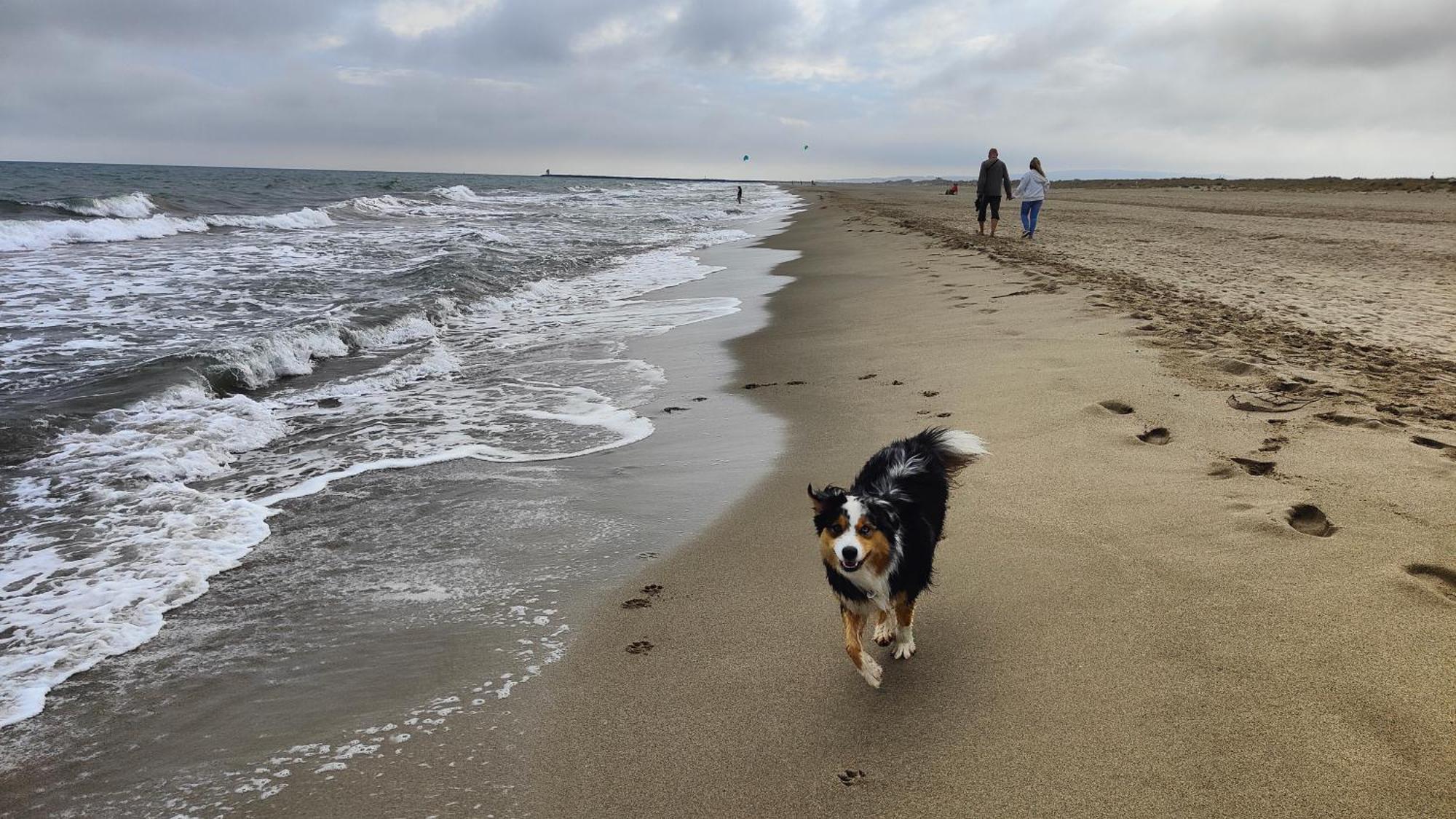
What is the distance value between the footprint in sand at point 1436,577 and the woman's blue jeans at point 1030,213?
15.4 m

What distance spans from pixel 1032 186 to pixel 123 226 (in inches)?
961

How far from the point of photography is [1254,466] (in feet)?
13.9

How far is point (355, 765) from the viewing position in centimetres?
265

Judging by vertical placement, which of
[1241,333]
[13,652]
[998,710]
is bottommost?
[13,652]

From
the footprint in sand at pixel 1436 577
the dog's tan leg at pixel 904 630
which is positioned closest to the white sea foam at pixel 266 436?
the dog's tan leg at pixel 904 630

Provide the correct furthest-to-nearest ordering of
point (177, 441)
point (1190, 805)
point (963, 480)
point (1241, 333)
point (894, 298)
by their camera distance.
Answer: point (894, 298) < point (1241, 333) < point (177, 441) < point (963, 480) < point (1190, 805)

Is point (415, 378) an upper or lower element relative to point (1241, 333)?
lower

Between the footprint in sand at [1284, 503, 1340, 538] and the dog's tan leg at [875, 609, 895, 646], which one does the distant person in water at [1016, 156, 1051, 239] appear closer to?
the footprint in sand at [1284, 503, 1340, 538]

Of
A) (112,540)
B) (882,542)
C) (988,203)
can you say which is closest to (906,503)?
(882,542)

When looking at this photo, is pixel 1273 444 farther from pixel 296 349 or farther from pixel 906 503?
pixel 296 349

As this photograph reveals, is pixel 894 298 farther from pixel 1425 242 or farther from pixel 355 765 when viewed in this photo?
pixel 1425 242

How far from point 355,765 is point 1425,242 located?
19497 millimetres

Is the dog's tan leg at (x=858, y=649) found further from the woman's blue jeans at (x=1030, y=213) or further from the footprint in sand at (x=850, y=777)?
the woman's blue jeans at (x=1030, y=213)

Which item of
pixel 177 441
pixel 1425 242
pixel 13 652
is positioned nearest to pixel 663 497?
pixel 13 652
